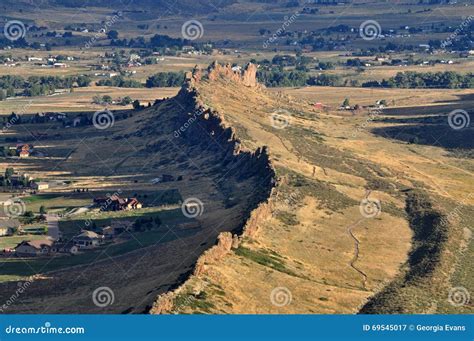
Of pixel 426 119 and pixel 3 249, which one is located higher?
pixel 426 119

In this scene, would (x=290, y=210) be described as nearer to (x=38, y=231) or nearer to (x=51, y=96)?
(x=38, y=231)

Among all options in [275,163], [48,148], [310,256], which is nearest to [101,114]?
[48,148]

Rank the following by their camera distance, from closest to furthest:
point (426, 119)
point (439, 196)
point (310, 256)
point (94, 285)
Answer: point (94, 285) < point (310, 256) < point (439, 196) < point (426, 119)

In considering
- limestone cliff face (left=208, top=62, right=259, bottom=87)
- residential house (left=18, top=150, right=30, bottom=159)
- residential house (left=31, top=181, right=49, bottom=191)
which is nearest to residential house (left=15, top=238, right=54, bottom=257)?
residential house (left=31, top=181, right=49, bottom=191)

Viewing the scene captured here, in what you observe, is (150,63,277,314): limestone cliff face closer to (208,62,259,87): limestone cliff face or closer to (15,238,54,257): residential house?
(208,62,259,87): limestone cliff face

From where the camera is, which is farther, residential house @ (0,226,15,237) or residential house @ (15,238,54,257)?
residential house @ (0,226,15,237)

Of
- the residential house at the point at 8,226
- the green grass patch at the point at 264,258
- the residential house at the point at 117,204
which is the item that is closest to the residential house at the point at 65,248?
the residential house at the point at 8,226
